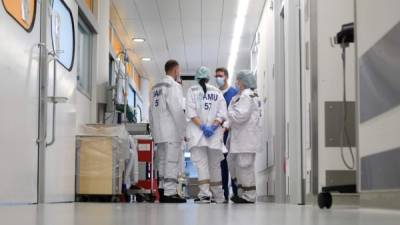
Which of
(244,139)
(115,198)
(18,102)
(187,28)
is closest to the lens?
(18,102)

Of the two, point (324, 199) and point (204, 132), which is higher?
point (204, 132)

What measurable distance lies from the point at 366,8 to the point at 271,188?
434 cm

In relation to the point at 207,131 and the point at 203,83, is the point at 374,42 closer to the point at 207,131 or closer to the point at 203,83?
the point at 207,131

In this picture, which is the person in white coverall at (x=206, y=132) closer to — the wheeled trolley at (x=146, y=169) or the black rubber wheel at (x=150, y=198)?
the black rubber wheel at (x=150, y=198)

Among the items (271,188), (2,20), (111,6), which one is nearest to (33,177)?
(2,20)

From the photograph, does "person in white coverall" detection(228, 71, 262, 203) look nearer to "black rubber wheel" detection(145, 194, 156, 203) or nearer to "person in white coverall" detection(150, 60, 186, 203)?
"person in white coverall" detection(150, 60, 186, 203)

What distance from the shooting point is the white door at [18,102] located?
3832 mm

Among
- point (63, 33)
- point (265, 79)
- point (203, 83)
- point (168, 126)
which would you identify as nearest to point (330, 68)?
point (203, 83)

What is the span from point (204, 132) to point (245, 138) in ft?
1.58

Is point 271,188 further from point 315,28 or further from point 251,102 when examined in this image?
point 315,28

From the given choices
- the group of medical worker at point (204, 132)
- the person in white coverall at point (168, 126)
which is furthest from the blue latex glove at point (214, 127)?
the person in white coverall at point (168, 126)

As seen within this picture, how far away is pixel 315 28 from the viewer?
4.45 metres

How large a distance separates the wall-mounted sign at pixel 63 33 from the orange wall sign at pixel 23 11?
0.63 meters

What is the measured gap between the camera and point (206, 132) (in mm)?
5668
